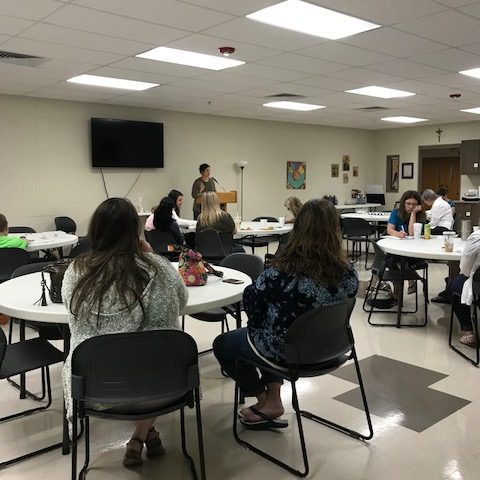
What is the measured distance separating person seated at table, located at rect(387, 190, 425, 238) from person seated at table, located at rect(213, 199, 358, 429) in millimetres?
3146

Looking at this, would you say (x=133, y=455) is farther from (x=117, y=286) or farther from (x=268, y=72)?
(x=268, y=72)

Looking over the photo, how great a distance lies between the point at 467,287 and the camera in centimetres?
367

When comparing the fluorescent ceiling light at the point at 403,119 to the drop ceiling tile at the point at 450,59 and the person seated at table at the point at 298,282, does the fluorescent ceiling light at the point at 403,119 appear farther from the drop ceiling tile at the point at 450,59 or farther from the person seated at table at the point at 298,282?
the person seated at table at the point at 298,282

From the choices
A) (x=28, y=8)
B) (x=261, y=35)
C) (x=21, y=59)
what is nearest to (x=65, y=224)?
(x=21, y=59)

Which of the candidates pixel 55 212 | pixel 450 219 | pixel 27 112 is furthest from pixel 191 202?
pixel 450 219

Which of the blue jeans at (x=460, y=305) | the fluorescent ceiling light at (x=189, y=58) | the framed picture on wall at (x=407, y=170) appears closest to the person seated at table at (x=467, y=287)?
the blue jeans at (x=460, y=305)

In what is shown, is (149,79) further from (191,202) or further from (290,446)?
(290,446)

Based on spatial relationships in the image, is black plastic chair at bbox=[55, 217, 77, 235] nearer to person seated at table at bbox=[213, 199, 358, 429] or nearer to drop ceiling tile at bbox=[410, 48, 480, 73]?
drop ceiling tile at bbox=[410, 48, 480, 73]

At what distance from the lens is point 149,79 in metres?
6.52

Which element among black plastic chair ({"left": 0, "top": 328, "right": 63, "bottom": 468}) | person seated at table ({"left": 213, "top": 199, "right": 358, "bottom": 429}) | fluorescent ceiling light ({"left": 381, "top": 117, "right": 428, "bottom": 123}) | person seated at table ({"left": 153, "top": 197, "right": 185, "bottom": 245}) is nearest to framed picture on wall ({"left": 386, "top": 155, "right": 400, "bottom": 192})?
fluorescent ceiling light ({"left": 381, "top": 117, "right": 428, "bottom": 123})

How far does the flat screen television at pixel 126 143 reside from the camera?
8.49 metres

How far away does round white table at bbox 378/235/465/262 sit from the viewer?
427cm

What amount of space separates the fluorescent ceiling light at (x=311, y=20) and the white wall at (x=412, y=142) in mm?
8297

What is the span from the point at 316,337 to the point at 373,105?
7.50m
